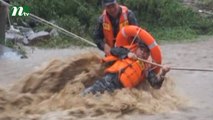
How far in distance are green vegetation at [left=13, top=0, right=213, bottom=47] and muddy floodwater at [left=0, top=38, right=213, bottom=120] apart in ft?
20.1

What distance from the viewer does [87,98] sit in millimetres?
7020

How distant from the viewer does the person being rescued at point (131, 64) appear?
7.25m

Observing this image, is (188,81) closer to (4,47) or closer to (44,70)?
(44,70)

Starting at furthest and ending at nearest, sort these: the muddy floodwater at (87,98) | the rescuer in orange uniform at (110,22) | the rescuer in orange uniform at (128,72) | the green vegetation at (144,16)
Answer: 1. the green vegetation at (144,16)
2. the rescuer in orange uniform at (110,22)
3. the rescuer in orange uniform at (128,72)
4. the muddy floodwater at (87,98)

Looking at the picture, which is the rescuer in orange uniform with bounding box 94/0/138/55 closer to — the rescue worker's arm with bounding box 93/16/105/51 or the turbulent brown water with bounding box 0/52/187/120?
the rescue worker's arm with bounding box 93/16/105/51

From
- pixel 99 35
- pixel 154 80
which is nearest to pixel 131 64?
pixel 154 80

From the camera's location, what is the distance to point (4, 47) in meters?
11.5

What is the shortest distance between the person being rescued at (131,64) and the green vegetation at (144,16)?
6.53m

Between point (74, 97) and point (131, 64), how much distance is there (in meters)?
0.79

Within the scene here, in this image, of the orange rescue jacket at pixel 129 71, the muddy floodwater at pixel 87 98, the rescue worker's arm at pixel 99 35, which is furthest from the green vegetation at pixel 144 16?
the orange rescue jacket at pixel 129 71

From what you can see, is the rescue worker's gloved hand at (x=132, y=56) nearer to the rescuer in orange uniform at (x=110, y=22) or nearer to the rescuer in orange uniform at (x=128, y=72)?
the rescuer in orange uniform at (x=128, y=72)

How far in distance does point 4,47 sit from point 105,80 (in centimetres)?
467

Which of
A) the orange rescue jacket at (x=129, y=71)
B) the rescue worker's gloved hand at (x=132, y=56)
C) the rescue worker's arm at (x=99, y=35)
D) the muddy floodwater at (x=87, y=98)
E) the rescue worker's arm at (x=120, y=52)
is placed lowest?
the muddy floodwater at (x=87, y=98)

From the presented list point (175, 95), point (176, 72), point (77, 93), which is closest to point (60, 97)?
point (77, 93)
